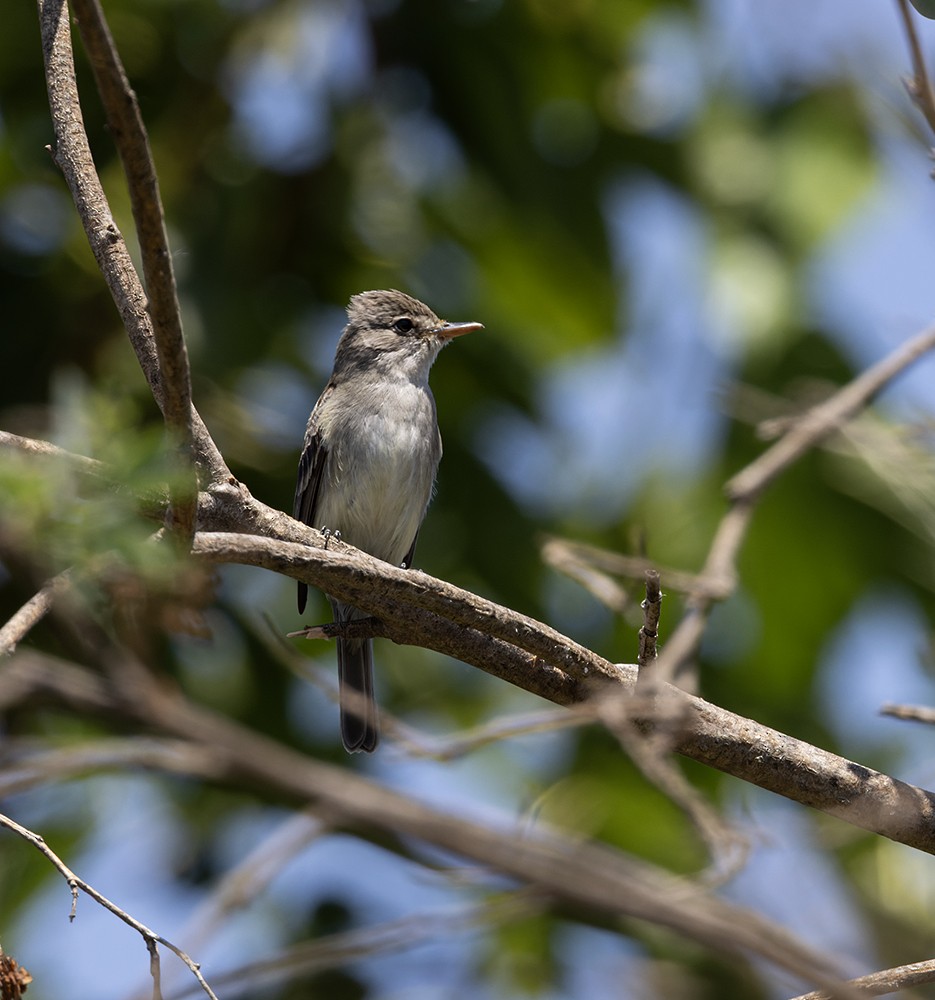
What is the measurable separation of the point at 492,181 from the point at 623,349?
963 millimetres

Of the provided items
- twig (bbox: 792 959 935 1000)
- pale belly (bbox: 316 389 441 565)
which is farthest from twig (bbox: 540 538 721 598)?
pale belly (bbox: 316 389 441 565)

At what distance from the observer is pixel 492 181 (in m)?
5.86

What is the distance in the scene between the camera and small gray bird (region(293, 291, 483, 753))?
5.51 meters

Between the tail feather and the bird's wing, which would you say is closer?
the tail feather

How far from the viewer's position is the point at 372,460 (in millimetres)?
5562

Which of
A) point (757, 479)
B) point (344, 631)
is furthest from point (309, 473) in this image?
point (757, 479)

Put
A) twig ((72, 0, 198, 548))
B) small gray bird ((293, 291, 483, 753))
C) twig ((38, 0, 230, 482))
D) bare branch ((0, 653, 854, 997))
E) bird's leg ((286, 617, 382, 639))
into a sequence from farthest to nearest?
1. small gray bird ((293, 291, 483, 753))
2. bird's leg ((286, 617, 382, 639))
3. twig ((38, 0, 230, 482))
4. twig ((72, 0, 198, 548))
5. bare branch ((0, 653, 854, 997))

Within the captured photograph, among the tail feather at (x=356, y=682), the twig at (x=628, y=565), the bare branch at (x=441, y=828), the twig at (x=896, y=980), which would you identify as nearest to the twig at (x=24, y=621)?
the bare branch at (x=441, y=828)

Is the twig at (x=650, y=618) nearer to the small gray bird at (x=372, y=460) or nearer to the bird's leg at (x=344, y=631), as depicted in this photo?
the bird's leg at (x=344, y=631)

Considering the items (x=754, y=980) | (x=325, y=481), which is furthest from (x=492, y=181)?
(x=754, y=980)

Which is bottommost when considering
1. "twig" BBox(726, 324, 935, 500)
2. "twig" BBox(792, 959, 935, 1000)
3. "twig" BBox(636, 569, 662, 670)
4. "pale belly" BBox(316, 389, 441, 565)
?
"twig" BBox(792, 959, 935, 1000)

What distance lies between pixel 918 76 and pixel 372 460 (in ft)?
10.8

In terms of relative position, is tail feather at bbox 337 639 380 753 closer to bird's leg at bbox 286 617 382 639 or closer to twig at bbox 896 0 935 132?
bird's leg at bbox 286 617 382 639

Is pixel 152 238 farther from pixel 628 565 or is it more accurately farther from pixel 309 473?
pixel 309 473
